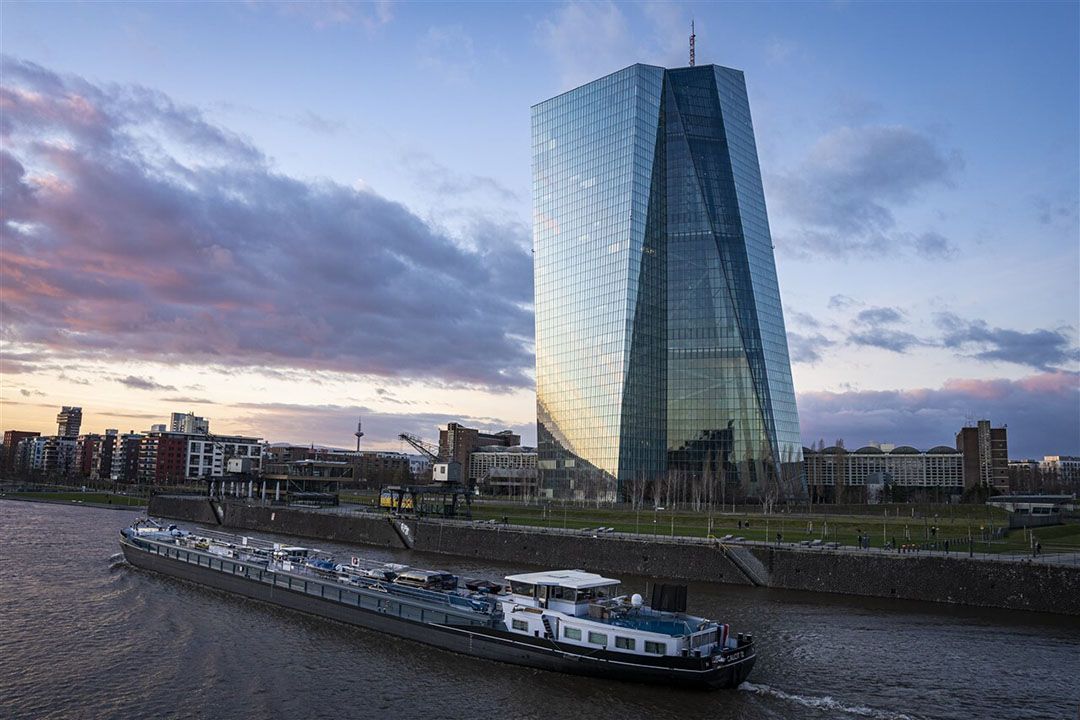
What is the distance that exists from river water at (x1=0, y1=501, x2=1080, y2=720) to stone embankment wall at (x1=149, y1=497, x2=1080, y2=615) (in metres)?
2.96

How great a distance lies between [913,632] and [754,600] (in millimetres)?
16449

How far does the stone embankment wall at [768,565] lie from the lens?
68938mm

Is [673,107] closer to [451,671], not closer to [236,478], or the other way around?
[236,478]

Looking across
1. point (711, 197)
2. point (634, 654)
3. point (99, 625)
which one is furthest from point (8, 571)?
point (711, 197)

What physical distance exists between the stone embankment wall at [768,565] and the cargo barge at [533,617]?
1883 cm

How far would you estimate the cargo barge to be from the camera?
152 ft

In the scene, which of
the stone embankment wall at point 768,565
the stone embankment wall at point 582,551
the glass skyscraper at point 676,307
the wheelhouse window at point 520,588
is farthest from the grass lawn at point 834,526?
the wheelhouse window at point 520,588

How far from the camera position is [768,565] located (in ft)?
273

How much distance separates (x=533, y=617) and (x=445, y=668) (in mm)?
6565

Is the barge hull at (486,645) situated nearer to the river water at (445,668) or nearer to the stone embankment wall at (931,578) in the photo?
the river water at (445,668)

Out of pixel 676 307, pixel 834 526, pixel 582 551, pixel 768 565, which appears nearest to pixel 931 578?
pixel 768 565

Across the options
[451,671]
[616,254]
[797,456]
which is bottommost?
[451,671]

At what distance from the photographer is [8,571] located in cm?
8056

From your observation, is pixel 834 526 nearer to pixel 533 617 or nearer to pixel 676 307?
pixel 533 617
